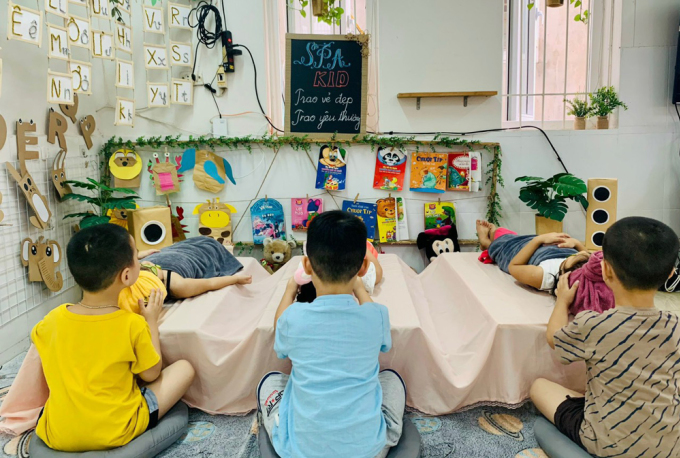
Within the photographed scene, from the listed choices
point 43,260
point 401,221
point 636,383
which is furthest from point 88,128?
point 636,383

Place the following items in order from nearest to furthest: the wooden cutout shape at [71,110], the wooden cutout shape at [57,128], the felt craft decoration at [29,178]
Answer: the felt craft decoration at [29,178]
the wooden cutout shape at [57,128]
the wooden cutout shape at [71,110]

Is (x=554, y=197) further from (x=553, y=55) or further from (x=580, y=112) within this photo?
(x=553, y=55)

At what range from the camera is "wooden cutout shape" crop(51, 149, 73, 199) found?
2746 millimetres

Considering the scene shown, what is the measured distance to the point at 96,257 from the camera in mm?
1505

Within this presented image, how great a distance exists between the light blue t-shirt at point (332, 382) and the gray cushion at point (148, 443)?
414 mm

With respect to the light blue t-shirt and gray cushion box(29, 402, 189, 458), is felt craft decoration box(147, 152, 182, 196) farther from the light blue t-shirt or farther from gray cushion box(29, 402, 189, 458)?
the light blue t-shirt

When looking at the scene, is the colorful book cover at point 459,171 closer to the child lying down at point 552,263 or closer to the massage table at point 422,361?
the child lying down at point 552,263

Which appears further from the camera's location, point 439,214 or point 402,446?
point 439,214

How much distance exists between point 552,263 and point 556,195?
1.04 meters

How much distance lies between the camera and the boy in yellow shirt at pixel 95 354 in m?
1.48

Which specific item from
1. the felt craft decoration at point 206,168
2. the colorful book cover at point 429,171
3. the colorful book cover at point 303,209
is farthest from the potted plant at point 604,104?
the felt craft decoration at point 206,168

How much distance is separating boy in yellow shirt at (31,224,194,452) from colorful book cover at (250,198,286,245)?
1.85 m

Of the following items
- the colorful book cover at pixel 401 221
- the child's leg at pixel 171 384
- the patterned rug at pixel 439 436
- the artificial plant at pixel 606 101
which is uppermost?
the artificial plant at pixel 606 101

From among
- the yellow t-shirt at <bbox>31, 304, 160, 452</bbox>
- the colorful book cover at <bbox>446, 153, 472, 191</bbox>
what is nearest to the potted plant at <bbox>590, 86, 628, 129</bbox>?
the colorful book cover at <bbox>446, 153, 472, 191</bbox>
